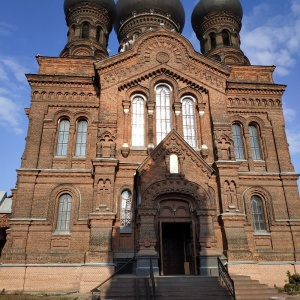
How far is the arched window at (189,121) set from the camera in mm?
19125

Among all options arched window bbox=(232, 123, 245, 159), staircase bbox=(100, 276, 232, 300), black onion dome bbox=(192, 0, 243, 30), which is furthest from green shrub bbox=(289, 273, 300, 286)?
black onion dome bbox=(192, 0, 243, 30)

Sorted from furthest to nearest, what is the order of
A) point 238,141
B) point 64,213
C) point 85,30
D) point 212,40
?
point 212,40
point 85,30
point 238,141
point 64,213

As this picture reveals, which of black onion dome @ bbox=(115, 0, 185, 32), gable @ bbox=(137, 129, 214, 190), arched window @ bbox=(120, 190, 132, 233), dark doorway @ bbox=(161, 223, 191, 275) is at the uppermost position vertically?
black onion dome @ bbox=(115, 0, 185, 32)

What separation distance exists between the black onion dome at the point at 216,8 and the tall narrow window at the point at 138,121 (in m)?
13.5

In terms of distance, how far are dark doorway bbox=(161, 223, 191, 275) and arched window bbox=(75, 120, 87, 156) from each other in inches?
236

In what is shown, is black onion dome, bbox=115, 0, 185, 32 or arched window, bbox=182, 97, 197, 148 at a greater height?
black onion dome, bbox=115, 0, 185, 32

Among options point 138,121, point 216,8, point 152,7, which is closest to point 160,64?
point 138,121

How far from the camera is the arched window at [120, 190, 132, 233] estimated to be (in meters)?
16.6

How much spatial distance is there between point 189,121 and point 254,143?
159 inches

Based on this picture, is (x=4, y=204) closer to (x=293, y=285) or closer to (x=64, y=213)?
(x=64, y=213)

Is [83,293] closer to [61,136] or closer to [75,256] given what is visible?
[75,256]

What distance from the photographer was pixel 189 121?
1964 centimetres

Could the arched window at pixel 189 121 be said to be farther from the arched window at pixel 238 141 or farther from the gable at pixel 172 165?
the arched window at pixel 238 141

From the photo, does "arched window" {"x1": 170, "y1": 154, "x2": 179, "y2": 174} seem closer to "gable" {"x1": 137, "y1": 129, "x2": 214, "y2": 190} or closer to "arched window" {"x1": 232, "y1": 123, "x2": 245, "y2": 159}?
"gable" {"x1": 137, "y1": 129, "x2": 214, "y2": 190}
